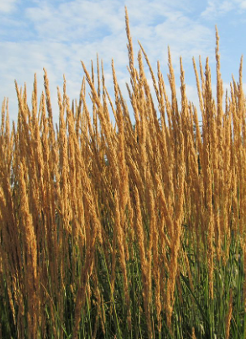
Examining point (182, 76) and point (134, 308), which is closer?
point (134, 308)

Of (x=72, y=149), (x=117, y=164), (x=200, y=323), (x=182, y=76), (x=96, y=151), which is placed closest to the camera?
(x=117, y=164)

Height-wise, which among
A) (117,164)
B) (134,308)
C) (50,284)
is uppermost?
(117,164)

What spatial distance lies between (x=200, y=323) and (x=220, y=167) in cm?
74

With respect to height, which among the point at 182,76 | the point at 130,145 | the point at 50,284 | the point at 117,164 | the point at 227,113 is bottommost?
the point at 50,284

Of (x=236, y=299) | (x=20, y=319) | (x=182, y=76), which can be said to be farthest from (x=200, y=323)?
(x=182, y=76)

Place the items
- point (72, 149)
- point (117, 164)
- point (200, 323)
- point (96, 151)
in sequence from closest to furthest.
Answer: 1. point (117, 164)
2. point (72, 149)
3. point (200, 323)
4. point (96, 151)

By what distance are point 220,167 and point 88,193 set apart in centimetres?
68

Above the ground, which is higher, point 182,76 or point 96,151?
point 182,76

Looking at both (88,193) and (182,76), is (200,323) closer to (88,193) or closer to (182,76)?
(88,193)

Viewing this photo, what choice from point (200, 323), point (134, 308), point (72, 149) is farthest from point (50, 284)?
point (200, 323)

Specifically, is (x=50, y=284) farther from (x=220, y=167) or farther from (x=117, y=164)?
(x=220, y=167)

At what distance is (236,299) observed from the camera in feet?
6.39

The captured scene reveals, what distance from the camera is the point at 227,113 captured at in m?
2.39

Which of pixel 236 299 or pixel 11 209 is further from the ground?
pixel 11 209
